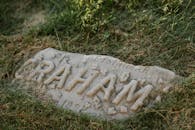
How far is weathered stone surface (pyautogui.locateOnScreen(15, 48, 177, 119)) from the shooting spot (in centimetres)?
325

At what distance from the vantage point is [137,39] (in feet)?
12.4

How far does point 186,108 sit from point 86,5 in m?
1.48

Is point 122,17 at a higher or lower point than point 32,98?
higher

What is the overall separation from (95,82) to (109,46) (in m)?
0.48

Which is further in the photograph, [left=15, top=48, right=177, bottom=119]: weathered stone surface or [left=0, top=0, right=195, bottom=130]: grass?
[left=15, top=48, right=177, bottom=119]: weathered stone surface

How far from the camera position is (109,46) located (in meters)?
3.80

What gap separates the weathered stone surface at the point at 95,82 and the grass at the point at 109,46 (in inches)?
4.1

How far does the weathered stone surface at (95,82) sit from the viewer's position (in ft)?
10.6

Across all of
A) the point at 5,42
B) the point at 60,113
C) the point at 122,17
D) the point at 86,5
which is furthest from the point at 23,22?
the point at 60,113

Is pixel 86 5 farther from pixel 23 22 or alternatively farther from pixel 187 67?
pixel 187 67

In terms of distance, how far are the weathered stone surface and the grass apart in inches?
4.1

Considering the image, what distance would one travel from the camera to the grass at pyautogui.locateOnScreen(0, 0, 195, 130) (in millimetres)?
3107

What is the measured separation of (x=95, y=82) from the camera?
136 inches

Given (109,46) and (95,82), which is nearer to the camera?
(95,82)
